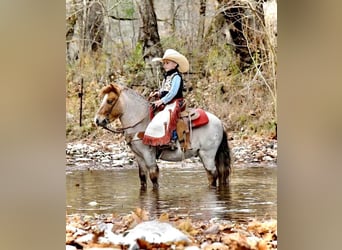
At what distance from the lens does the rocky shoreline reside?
2164 millimetres

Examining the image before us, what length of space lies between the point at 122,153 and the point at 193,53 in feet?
2.01

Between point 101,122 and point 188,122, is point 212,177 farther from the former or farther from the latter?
point 101,122

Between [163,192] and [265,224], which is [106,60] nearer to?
[163,192]

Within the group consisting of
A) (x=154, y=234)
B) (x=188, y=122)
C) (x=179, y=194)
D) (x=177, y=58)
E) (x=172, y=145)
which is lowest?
(x=154, y=234)

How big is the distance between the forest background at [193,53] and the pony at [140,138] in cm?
4

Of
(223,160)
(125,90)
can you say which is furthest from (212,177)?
(125,90)

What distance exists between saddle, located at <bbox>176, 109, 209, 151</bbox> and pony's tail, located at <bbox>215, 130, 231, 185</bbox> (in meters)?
0.14

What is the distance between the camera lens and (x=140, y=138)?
7.16 feet

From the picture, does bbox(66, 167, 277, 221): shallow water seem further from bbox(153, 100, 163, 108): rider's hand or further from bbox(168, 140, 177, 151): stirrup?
bbox(153, 100, 163, 108): rider's hand

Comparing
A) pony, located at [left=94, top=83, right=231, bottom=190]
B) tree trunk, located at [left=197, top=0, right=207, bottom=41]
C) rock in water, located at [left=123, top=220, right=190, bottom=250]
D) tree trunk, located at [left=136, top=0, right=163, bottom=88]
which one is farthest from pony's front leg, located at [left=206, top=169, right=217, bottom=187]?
tree trunk, located at [left=197, top=0, right=207, bottom=41]

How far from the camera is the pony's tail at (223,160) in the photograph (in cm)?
220

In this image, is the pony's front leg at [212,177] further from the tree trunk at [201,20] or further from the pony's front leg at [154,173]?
the tree trunk at [201,20]
